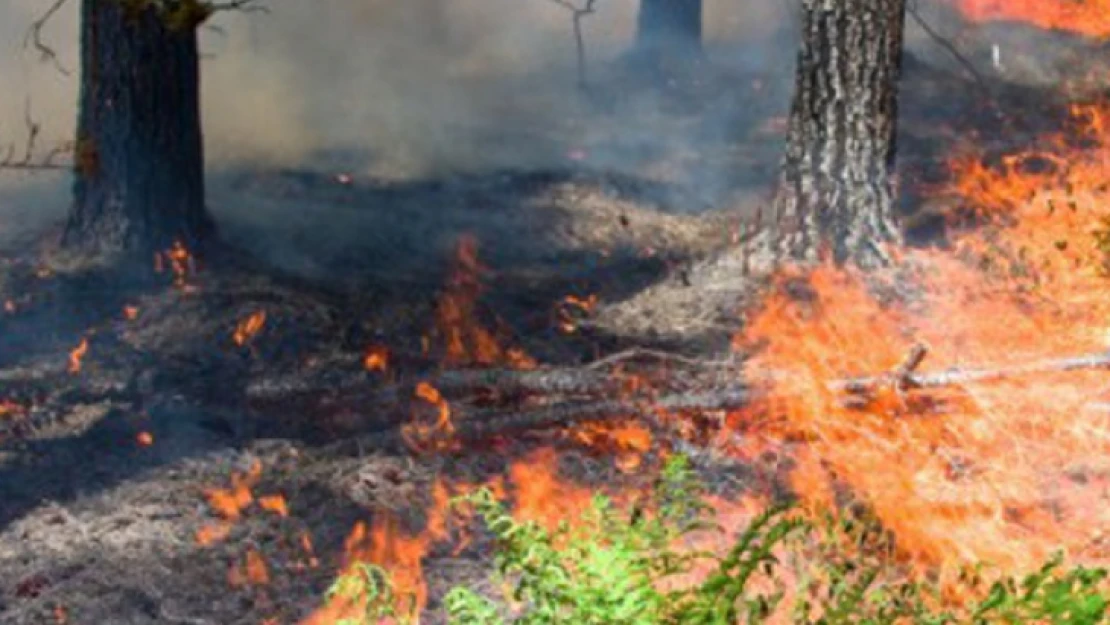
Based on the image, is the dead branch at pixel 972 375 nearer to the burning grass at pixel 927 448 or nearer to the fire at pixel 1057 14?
the burning grass at pixel 927 448

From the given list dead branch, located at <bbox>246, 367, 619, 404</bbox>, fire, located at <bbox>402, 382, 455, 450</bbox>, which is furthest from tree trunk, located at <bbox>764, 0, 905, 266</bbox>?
fire, located at <bbox>402, 382, 455, 450</bbox>

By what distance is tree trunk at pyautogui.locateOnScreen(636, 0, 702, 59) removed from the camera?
1723cm

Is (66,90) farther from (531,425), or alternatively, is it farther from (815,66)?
(531,425)

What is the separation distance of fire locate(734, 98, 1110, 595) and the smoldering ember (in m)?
0.02

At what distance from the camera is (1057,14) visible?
58.2 feet

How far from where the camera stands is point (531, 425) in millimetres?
6496

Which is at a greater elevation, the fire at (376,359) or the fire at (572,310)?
the fire at (572,310)

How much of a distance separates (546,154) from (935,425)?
749 centimetres

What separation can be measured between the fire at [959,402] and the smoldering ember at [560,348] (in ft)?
0.07

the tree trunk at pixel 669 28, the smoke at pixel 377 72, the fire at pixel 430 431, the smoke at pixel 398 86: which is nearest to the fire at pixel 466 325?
the fire at pixel 430 431

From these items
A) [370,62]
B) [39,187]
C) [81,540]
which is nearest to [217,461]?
[81,540]

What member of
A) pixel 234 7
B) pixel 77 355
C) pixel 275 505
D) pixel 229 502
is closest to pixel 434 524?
pixel 275 505

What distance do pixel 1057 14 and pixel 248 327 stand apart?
1299cm

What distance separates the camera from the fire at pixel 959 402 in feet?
18.1
